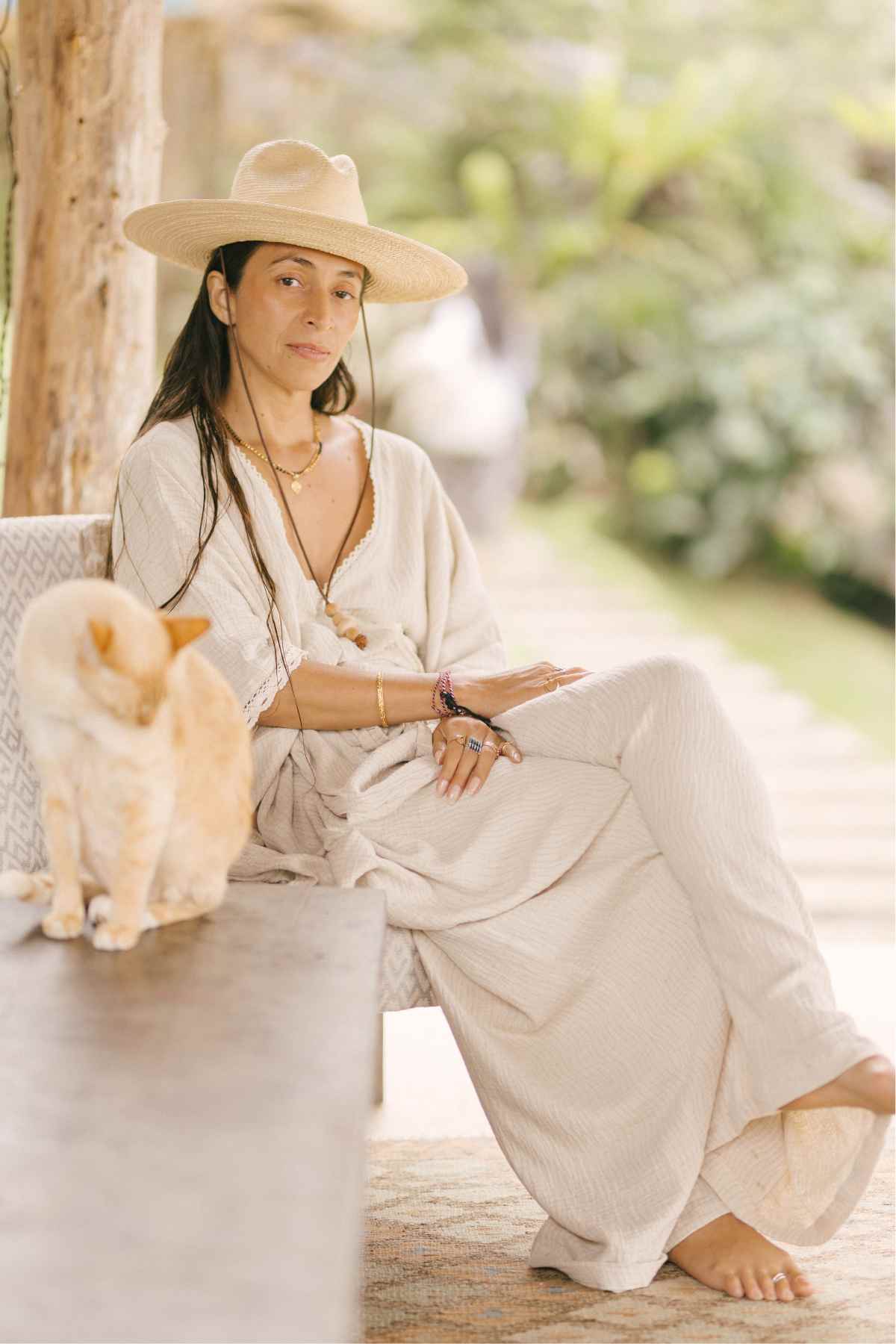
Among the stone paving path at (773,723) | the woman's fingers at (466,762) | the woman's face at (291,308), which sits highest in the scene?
the woman's face at (291,308)

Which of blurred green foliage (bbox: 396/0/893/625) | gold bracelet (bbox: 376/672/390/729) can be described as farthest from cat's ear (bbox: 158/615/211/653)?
blurred green foliage (bbox: 396/0/893/625)

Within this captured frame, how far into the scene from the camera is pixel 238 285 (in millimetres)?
2229

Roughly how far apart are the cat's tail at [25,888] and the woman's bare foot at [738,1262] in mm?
926

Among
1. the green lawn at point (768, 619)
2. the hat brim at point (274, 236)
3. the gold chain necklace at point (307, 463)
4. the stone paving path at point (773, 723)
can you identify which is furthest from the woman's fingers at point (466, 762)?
the green lawn at point (768, 619)

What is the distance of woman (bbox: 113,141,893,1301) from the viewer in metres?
1.79

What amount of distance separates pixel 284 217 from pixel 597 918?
3.70 ft

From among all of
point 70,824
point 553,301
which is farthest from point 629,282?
point 70,824

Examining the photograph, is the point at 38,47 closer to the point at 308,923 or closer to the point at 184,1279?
the point at 308,923

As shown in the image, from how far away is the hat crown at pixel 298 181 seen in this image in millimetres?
2166

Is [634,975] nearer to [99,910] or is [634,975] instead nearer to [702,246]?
[99,910]

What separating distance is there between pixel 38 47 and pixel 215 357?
0.85 metres

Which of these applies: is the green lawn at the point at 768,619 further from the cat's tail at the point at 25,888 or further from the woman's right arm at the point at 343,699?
the cat's tail at the point at 25,888

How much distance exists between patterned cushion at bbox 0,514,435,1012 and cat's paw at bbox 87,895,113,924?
513 mm

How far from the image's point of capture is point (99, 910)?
147 centimetres
